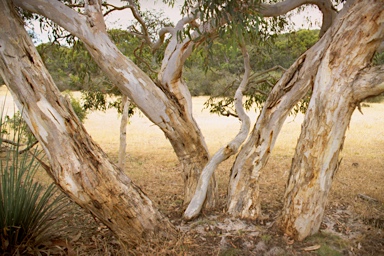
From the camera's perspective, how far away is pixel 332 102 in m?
3.25

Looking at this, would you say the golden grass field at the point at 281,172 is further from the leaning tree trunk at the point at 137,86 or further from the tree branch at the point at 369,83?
the tree branch at the point at 369,83

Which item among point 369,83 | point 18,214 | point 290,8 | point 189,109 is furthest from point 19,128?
point 290,8

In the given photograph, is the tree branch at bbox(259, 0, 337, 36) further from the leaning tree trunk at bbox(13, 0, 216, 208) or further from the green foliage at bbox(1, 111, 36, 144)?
the green foliage at bbox(1, 111, 36, 144)

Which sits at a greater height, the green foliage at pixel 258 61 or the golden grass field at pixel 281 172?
the green foliage at pixel 258 61

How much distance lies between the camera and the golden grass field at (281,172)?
4543mm

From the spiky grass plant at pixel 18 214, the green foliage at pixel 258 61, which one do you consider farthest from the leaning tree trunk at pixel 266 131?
the spiky grass plant at pixel 18 214

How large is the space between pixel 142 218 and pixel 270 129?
1.65 meters

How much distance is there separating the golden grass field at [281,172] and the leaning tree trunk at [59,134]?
1.27 metres

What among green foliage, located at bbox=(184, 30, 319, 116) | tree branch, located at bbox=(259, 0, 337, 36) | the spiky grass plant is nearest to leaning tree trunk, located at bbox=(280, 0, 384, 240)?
tree branch, located at bbox=(259, 0, 337, 36)

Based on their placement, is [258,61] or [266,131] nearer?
[266,131]

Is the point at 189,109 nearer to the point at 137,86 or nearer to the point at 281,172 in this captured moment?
the point at 137,86

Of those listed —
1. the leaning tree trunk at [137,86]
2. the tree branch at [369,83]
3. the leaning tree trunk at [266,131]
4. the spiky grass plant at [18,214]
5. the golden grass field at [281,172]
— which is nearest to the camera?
the spiky grass plant at [18,214]

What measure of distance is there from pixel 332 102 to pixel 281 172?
4.56 m

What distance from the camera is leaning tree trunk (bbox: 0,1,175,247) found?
9.81 ft
